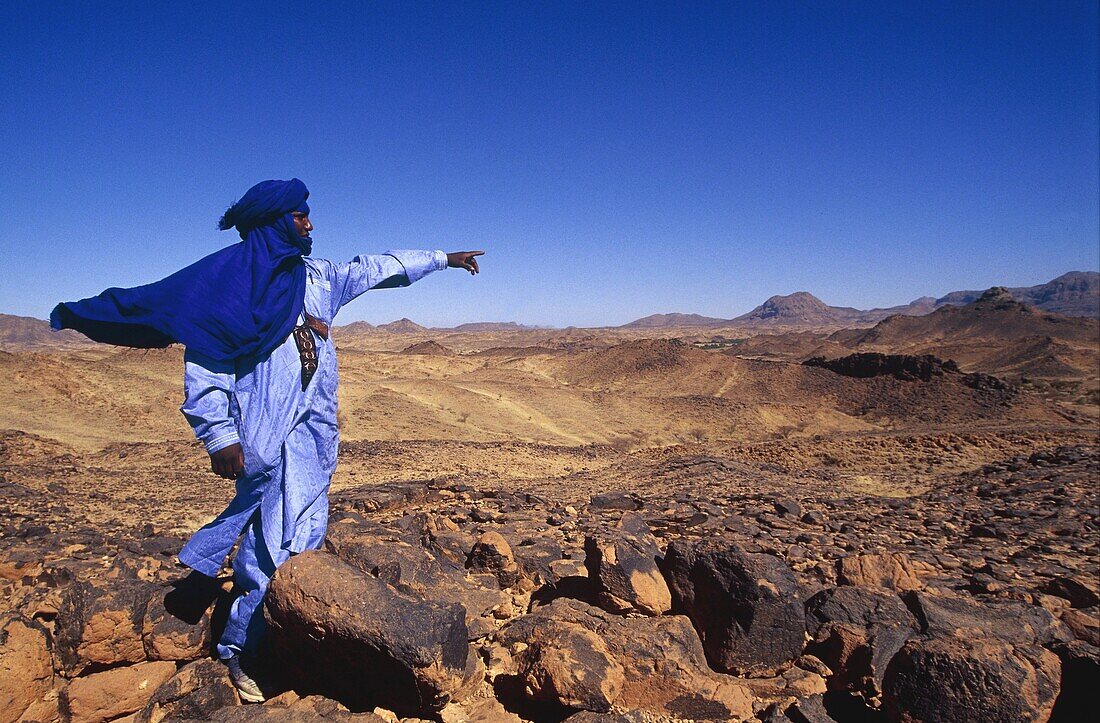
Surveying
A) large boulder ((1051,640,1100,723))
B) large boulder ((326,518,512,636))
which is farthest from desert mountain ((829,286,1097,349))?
large boulder ((326,518,512,636))

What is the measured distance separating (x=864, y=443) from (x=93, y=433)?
17690mm

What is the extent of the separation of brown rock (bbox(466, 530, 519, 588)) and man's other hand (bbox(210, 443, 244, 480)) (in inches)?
71.3

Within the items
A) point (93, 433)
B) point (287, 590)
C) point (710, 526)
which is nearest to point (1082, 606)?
point (710, 526)

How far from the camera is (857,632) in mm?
2525

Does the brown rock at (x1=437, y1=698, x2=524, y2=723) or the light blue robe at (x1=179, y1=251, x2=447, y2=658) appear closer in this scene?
the brown rock at (x1=437, y1=698, x2=524, y2=723)

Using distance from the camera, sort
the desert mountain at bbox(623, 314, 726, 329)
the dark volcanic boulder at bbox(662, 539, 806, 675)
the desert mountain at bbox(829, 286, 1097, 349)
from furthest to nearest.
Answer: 1. the desert mountain at bbox(623, 314, 726, 329)
2. the desert mountain at bbox(829, 286, 1097, 349)
3. the dark volcanic boulder at bbox(662, 539, 806, 675)

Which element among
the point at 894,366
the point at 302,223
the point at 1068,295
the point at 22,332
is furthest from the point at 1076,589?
the point at 1068,295

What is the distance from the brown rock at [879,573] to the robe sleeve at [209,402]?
373cm

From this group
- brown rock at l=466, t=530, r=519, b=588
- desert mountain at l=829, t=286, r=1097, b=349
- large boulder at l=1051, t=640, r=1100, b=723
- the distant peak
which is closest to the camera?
large boulder at l=1051, t=640, r=1100, b=723

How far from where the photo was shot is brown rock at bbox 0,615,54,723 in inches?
87.9

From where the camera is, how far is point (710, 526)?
553 centimetres

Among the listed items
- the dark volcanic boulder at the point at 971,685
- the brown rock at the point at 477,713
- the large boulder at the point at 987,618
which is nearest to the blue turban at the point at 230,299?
the brown rock at the point at 477,713

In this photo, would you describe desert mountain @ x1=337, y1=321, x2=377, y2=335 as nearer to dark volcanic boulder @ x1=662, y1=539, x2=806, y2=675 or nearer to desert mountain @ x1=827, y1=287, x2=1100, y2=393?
desert mountain @ x1=827, y1=287, x2=1100, y2=393

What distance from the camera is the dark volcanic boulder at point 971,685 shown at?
194cm
